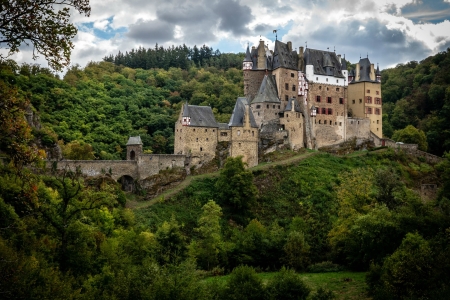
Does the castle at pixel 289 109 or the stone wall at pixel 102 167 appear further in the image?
the castle at pixel 289 109

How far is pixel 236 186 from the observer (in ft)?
183

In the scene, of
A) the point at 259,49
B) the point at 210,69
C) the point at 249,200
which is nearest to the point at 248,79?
the point at 259,49

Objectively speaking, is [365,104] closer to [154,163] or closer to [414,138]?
[414,138]

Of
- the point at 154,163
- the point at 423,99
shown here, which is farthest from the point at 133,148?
the point at 423,99

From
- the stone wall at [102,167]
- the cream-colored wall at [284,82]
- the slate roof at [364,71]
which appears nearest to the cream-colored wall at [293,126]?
the cream-colored wall at [284,82]

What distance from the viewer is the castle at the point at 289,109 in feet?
200

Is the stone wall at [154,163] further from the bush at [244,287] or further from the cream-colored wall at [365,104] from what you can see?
the bush at [244,287]

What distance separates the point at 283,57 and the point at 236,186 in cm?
2030

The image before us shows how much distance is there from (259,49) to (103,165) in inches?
971

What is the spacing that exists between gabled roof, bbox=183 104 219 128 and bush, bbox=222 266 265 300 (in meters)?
30.6

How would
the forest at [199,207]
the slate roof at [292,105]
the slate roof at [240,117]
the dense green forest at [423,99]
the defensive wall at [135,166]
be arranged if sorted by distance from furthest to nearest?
the dense green forest at [423,99] → the slate roof at [292,105] → the slate roof at [240,117] → the defensive wall at [135,166] → the forest at [199,207]

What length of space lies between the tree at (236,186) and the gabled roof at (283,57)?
54.5 ft

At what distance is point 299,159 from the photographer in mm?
63344

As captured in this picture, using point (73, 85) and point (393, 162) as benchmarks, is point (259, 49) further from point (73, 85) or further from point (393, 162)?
point (73, 85)
